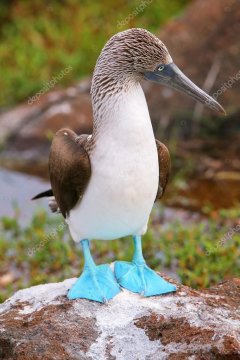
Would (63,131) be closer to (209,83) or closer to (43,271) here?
(43,271)

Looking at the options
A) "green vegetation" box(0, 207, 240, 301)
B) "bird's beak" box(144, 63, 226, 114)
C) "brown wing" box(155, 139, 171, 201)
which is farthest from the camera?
"green vegetation" box(0, 207, 240, 301)

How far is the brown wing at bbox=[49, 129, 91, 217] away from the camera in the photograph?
351 cm

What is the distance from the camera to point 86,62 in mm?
9000

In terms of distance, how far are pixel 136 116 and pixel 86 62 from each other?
5730 millimetres

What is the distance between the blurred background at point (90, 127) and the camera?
566cm

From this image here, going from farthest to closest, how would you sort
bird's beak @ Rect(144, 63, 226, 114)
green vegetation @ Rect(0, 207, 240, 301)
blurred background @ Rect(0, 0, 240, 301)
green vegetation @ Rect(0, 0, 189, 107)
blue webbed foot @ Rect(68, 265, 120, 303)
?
green vegetation @ Rect(0, 0, 189, 107)
blurred background @ Rect(0, 0, 240, 301)
green vegetation @ Rect(0, 207, 240, 301)
blue webbed foot @ Rect(68, 265, 120, 303)
bird's beak @ Rect(144, 63, 226, 114)

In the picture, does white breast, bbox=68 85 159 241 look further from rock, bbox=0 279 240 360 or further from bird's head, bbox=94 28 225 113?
rock, bbox=0 279 240 360

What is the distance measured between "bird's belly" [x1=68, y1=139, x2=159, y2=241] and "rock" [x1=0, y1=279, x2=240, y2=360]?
0.37 meters

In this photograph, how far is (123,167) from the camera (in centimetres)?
341

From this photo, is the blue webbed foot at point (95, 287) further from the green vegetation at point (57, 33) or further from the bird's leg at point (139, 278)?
the green vegetation at point (57, 33)

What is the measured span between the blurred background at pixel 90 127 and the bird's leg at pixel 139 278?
4.05 ft

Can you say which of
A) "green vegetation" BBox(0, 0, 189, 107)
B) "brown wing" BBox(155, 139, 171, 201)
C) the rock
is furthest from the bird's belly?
"green vegetation" BBox(0, 0, 189, 107)

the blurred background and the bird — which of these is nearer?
the bird

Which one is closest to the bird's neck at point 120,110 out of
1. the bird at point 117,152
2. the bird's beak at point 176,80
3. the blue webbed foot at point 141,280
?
the bird at point 117,152
